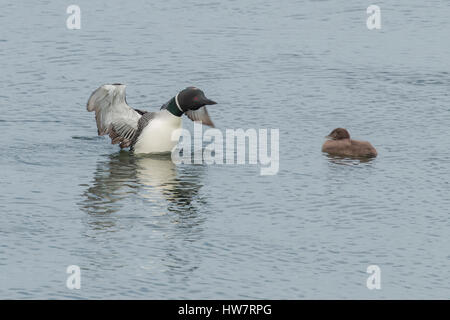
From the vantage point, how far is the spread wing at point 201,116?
24578 millimetres

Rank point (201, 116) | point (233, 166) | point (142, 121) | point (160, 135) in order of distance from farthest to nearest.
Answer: point (201, 116)
point (142, 121)
point (160, 135)
point (233, 166)

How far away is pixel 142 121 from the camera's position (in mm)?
23516

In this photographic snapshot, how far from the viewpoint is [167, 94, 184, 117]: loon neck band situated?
914 inches

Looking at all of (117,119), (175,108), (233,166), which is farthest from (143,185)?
(117,119)

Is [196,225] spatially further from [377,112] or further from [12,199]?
[377,112]

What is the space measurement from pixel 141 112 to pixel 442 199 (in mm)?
6732

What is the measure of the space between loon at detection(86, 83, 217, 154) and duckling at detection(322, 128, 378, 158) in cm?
233

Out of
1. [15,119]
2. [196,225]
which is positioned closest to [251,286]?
[196,225]

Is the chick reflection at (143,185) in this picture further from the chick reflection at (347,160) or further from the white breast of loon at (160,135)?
the chick reflection at (347,160)

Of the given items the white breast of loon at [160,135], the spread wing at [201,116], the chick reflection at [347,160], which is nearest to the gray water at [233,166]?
the chick reflection at [347,160]

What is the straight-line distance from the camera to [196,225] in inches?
722

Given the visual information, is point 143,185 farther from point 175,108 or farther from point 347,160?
point 347,160

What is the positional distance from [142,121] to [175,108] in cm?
72

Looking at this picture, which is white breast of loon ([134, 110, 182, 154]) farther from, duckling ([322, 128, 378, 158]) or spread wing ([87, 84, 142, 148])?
duckling ([322, 128, 378, 158])
